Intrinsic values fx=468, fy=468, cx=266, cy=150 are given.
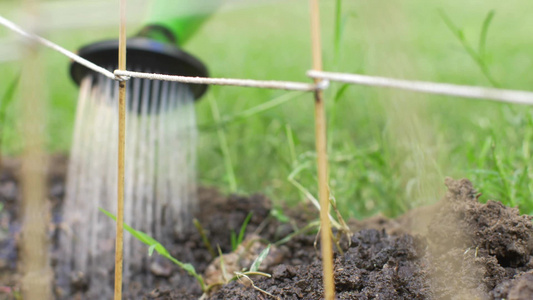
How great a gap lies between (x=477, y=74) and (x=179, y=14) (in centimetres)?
180

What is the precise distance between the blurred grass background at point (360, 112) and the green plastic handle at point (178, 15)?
0.12m

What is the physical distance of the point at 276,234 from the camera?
1184 mm

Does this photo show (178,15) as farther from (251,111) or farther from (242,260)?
(242,260)

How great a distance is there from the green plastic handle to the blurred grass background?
0.12 metres

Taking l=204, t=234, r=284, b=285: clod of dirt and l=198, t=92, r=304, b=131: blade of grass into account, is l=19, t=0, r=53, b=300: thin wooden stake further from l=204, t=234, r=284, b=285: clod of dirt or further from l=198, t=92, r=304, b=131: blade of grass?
l=198, t=92, r=304, b=131: blade of grass

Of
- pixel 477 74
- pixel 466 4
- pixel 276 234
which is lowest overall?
pixel 276 234

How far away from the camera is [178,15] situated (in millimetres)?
1755

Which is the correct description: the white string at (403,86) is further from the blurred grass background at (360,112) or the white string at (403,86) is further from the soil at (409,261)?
the soil at (409,261)

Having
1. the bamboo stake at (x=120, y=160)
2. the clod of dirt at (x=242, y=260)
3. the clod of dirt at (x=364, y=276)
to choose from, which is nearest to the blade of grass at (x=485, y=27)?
the clod of dirt at (x=364, y=276)

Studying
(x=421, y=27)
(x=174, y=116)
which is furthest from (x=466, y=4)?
(x=174, y=116)

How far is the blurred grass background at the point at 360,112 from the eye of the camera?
99 cm

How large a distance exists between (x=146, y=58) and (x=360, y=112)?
3.37ft

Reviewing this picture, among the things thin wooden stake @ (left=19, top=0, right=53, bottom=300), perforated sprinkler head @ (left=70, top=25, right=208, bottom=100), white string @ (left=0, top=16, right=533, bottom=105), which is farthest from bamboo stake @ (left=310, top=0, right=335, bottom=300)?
perforated sprinkler head @ (left=70, top=25, right=208, bottom=100)

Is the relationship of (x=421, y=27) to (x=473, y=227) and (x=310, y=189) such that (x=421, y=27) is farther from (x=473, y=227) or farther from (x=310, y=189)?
(x=473, y=227)
